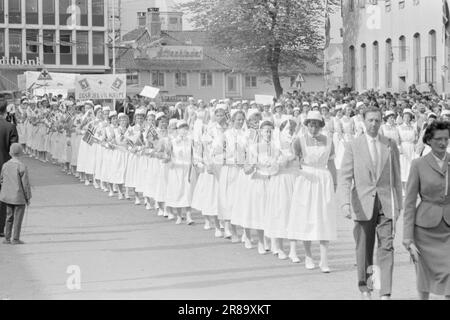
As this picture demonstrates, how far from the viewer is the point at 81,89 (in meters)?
38.2

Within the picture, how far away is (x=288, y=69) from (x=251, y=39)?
11.5 ft

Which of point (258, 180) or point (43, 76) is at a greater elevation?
point (43, 76)

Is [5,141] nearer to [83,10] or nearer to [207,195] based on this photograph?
[207,195]

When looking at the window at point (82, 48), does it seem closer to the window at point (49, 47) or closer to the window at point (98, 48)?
the window at point (98, 48)

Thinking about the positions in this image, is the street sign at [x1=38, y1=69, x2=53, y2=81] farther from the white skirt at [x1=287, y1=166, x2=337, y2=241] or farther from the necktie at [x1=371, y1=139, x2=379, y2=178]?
the necktie at [x1=371, y1=139, x2=379, y2=178]

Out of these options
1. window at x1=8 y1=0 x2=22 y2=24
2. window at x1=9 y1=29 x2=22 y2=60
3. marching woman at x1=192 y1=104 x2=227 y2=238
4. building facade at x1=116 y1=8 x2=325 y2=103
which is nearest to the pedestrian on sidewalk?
marching woman at x1=192 y1=104 x2=227 y2=238

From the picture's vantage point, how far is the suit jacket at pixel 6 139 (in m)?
15.6

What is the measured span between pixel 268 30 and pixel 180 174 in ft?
133

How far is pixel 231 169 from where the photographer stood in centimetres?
1562

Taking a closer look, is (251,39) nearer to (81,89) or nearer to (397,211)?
(81,89)

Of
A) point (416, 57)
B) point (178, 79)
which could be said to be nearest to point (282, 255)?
point (416, 57)

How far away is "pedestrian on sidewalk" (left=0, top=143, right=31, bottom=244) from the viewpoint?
15016mm

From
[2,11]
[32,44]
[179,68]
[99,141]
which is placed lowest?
[99,141]

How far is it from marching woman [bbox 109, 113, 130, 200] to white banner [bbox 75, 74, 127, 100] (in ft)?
50.7
